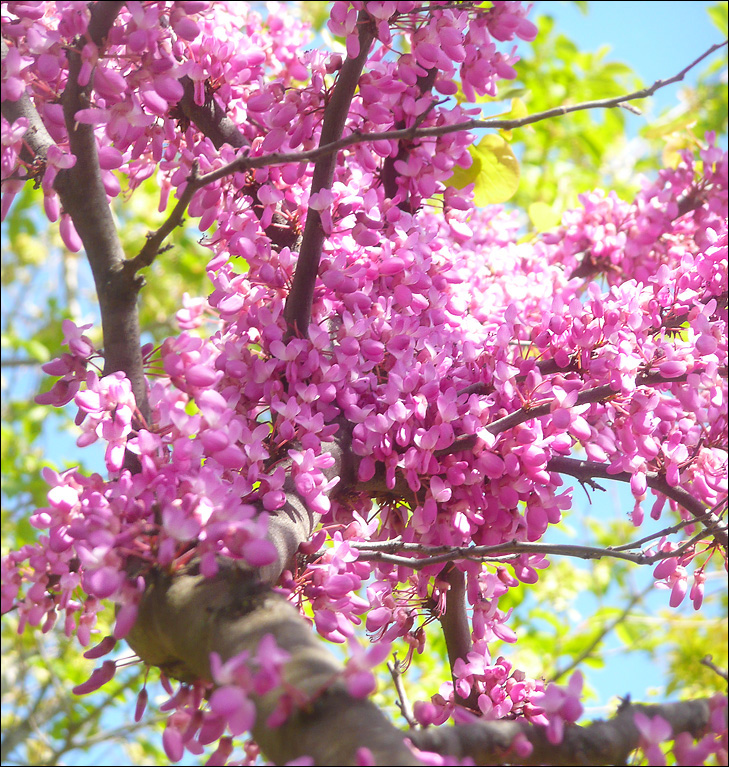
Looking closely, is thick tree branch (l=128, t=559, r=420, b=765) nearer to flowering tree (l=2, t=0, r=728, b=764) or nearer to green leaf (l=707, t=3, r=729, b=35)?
flowering tree (l=2, t=0, r=728, b=764)

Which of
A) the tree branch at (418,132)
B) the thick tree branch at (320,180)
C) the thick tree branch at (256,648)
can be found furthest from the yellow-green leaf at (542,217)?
the thick tree branch at (256,648)

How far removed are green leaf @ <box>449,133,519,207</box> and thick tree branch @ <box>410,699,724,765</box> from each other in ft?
4.58

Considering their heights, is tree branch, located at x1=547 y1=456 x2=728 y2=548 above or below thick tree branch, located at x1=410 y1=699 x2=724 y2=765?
above

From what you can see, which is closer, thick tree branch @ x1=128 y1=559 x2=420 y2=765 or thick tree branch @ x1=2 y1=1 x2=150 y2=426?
thick tree branch @ x1=128 y1=559 x2=420 y2=765

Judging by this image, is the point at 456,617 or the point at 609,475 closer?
the point at 609,475

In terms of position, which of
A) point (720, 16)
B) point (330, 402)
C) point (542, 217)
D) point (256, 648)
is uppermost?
point (720, 16)

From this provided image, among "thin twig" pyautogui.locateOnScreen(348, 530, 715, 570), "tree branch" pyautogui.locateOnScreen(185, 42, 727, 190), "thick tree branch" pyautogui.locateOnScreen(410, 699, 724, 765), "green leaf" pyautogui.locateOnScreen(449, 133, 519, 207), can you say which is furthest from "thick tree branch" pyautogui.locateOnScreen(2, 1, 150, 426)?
"green leaf" pyautogui.locateOnScreen(449, 133, 519, 207)

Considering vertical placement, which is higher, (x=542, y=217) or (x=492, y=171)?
(x=542, y=217)

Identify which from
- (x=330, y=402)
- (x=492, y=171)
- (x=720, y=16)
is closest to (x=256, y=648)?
(x=330, y=402)

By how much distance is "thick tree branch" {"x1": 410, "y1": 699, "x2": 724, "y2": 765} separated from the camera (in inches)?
35.6

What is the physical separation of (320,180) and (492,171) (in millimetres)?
896

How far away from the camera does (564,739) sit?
0.92m

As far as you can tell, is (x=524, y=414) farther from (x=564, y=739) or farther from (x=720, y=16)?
(x=720, y=16)

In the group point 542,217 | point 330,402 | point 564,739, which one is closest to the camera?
point 564,739
